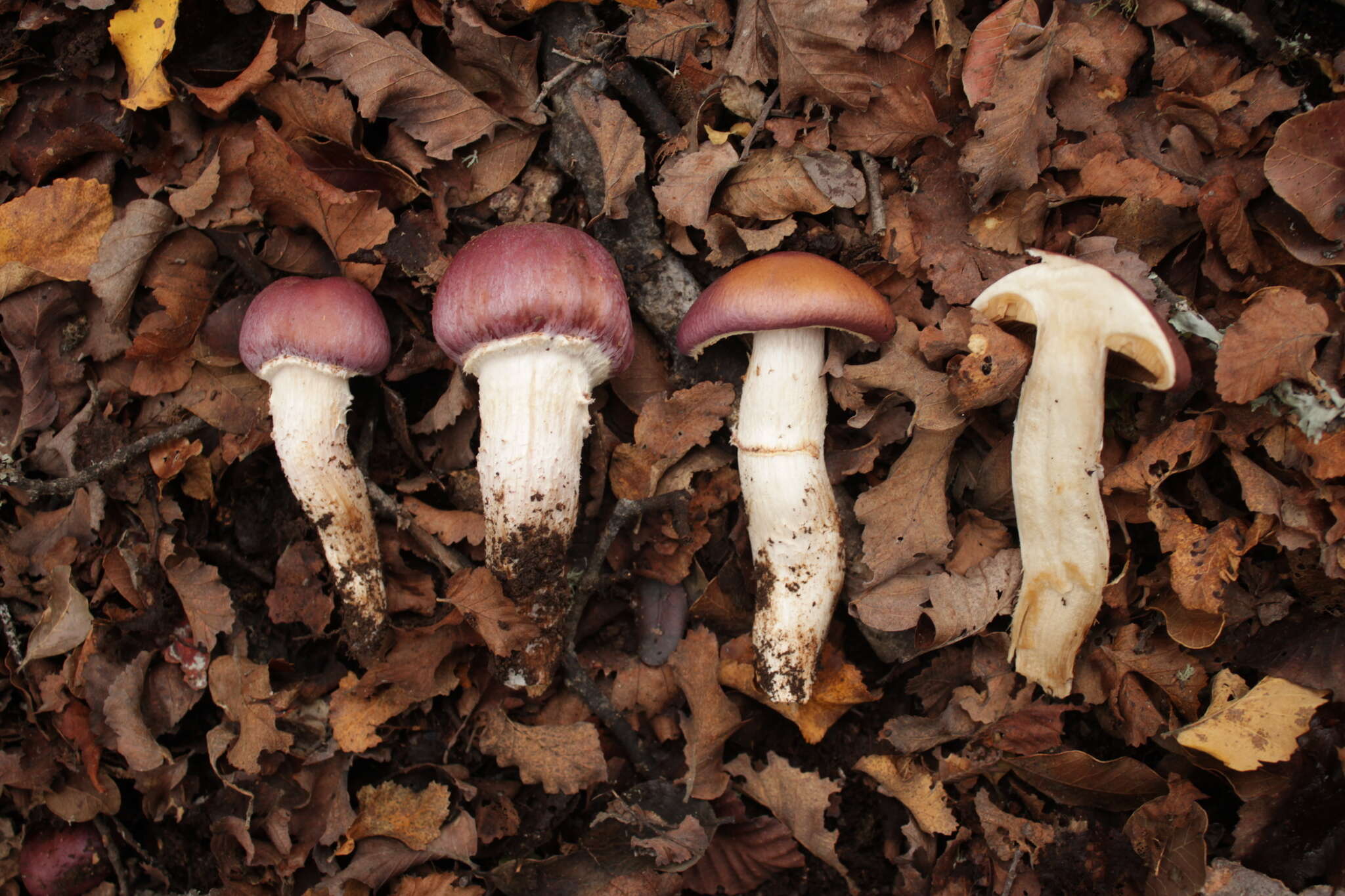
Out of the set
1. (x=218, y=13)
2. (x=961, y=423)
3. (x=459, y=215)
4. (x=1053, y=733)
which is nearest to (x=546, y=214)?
(x=459, y=215)

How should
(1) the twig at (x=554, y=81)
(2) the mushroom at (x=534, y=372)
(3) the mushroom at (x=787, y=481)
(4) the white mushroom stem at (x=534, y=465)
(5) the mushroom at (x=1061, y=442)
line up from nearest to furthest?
(5) the mushroom at (x=1061, y=442), (2) the mushroom at (x=534, y=372), (4) the white mushroom stem at (x=534, y=465), (3) the mushroom at (x=787, y=481), (1) the twig at (x=554, y=81)

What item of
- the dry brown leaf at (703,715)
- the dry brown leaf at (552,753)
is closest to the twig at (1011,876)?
the dry brown leaf at (703,715)

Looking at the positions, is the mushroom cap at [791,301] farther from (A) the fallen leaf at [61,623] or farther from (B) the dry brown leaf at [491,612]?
(A) the fallen leaf at [61,623]

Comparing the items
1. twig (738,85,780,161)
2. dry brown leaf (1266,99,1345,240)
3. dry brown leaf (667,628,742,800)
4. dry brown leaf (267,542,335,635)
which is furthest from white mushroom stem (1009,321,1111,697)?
dry brown leaf (267,542,335,635)

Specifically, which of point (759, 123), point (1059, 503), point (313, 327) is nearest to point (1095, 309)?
point (1059, 503)

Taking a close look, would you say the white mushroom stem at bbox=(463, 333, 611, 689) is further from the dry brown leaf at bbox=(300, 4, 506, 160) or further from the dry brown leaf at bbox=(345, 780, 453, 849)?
the dry brown leaf at bbox=(300, 4, 506, 160)

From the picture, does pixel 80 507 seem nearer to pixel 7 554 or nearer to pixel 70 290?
pixel 7 554

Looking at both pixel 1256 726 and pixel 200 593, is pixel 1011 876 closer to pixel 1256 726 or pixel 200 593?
pixel 1256 726
